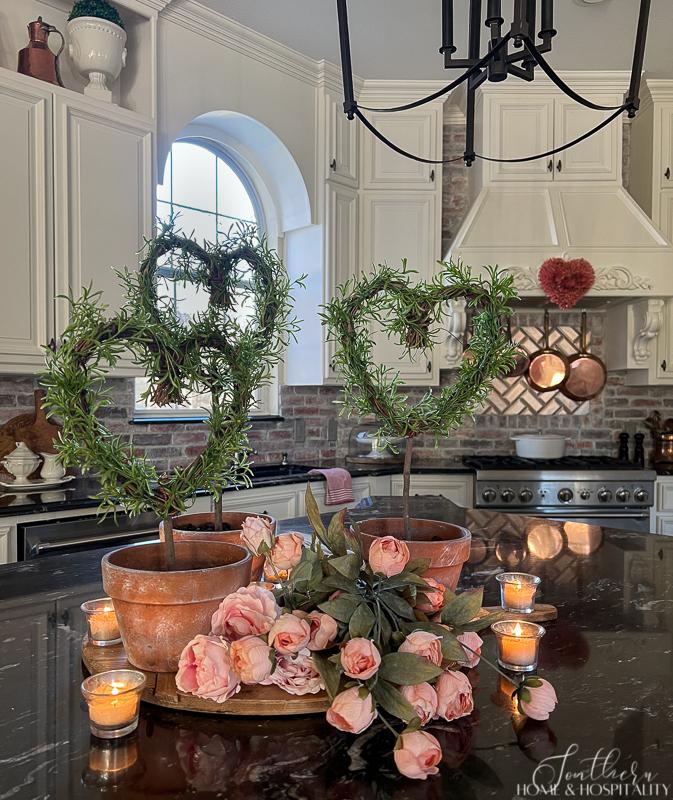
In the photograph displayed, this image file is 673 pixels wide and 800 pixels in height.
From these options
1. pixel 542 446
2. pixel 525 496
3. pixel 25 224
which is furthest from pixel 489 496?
pixel 25 224

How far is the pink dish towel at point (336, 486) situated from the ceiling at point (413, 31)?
234cm

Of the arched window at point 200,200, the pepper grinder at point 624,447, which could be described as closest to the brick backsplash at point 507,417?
A: the pepper grinder at point 624,447

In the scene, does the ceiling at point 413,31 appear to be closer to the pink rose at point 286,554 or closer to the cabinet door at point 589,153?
the cabinet door at point 589,153

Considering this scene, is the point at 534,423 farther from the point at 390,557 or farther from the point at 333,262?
the point at 390,557

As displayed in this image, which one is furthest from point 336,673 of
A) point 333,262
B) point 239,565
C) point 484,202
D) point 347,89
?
point 484,202

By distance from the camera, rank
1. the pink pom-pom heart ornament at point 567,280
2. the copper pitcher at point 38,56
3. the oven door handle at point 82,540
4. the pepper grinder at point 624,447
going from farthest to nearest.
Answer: the pepper grinder at point 624,447 < the pink pom-pom heart ornament at point 567,280 < the copper pitcher at point 38,56 < the oven door handle at point 82,540

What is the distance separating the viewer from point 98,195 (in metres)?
2.94

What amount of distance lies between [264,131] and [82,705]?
11.8 feet

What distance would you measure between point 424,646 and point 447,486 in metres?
3.28

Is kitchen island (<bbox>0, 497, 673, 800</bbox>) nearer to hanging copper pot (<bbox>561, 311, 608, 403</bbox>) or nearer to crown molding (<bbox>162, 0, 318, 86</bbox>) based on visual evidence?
crown molding (<bbox>162, 0, 318, 86</bbox>)

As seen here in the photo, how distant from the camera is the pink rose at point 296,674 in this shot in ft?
2.50

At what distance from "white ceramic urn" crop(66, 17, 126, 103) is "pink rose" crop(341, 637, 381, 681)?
2930mm

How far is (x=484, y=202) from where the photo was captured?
4.19m

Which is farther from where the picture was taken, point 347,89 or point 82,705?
point 347,89
